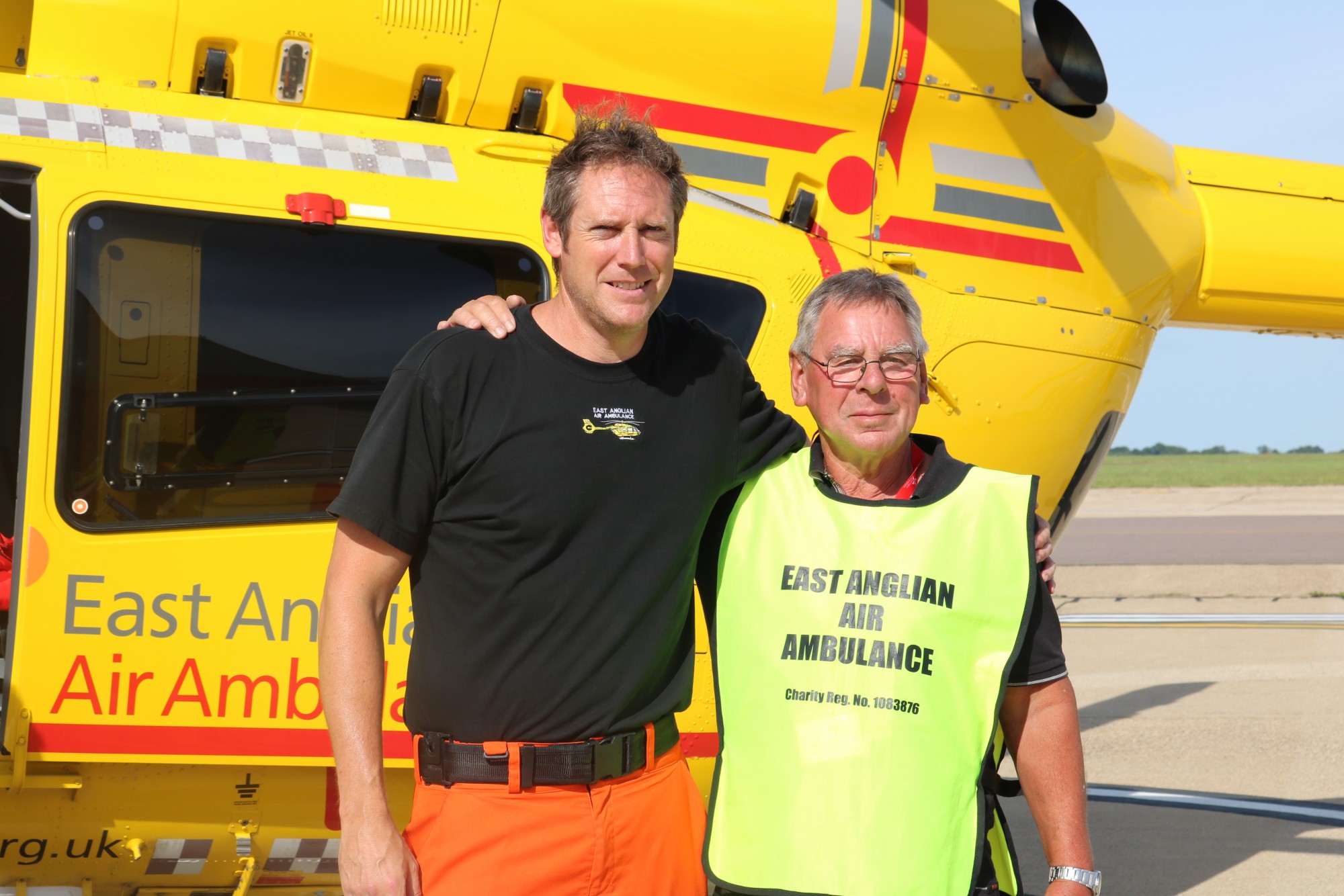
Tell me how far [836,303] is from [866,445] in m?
0.28

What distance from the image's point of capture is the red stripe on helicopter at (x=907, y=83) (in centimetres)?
392

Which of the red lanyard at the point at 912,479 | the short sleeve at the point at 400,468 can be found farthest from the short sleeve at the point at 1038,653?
the short sleeve at the point at 400,468

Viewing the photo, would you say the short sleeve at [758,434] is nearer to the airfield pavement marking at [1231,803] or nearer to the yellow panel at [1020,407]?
the yellow panel at [1020,407]

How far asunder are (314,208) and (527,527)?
1528 millimetres

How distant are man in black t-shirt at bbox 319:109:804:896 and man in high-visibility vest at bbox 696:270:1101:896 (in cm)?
17

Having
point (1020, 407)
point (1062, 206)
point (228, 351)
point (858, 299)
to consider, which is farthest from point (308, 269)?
point (1062, 206)

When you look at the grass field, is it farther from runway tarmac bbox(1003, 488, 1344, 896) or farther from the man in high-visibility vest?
the man in high-visibility vest

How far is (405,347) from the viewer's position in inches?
129

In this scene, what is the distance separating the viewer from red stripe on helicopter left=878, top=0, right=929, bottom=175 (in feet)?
12.9

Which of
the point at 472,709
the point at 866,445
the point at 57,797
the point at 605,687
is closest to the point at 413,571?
the point at 472,709

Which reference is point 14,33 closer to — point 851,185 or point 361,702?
point 851,185

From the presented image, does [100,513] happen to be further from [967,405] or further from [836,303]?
[967,405]

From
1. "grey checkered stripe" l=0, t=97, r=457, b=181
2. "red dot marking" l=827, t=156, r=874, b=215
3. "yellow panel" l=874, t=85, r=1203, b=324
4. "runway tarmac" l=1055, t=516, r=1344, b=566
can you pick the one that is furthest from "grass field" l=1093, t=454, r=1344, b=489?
"grey checkered stripe" l=0, t=97, r=457, b=181

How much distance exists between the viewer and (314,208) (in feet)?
10.4
